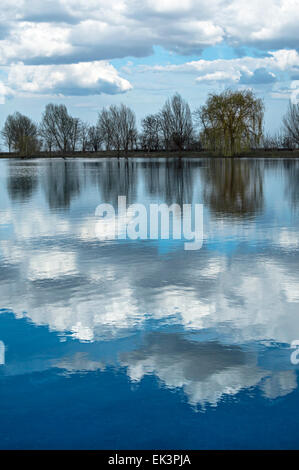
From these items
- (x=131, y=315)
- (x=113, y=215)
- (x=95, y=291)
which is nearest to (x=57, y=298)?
(x=95, y=291)

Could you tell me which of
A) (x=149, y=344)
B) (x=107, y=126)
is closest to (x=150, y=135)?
(x=107, y=126)

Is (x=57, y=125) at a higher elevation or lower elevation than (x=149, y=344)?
higher

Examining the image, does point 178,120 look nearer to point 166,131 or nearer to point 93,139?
point 166,131

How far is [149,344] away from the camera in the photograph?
4.34 metres

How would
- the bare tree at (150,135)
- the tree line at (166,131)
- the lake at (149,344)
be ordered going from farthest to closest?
1. the bare tree at (150,135)
2. the tree line at (166,131)
3. the lake at (149,344)

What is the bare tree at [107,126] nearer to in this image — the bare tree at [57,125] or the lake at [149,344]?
the bare tree at [57,125]

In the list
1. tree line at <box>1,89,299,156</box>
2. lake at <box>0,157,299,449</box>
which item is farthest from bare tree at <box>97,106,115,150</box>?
lake at <box>0,157,299,449</box>

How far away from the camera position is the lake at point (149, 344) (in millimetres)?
3166

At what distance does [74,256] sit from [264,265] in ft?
9.08

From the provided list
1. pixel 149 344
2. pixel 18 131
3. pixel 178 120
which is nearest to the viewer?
pixel 149 344

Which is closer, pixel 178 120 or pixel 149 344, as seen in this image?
pixel 149 344

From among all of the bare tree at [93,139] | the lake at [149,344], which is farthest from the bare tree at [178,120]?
the lake at [149,344]

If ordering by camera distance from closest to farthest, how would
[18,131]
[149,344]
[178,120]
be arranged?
[149,344] → [178,120] → [18,131]

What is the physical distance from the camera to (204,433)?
3094mm
